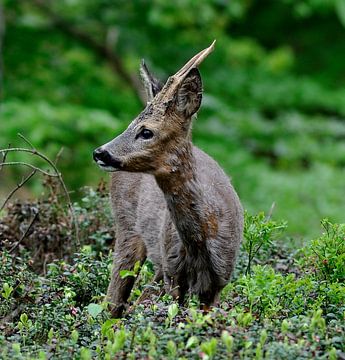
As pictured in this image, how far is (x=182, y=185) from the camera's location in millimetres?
6477

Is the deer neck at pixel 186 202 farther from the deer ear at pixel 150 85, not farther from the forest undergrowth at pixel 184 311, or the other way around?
the deer ear at pixel 150 85

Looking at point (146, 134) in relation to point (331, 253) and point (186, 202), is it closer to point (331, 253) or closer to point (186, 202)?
point (186, 202)

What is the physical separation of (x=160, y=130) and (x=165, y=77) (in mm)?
7311

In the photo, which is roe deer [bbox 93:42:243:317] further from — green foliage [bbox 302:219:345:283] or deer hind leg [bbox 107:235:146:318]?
green foliage [bbox 302:219:345:283]

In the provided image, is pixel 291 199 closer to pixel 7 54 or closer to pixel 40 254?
pixel 7 54

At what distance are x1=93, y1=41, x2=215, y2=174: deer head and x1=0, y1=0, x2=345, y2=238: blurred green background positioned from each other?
5461 mm

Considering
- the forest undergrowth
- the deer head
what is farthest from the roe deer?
the forest undergrowth

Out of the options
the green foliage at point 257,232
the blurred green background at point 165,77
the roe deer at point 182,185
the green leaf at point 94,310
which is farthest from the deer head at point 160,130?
the blurred green background at point 165,77

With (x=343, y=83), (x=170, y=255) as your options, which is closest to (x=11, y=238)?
(x=170, y=255)

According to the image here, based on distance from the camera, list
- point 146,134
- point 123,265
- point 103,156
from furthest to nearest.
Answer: point 123,265, point 146,134, point 103,156

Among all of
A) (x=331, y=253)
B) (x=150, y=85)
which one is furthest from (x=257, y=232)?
(x=150, y=85)

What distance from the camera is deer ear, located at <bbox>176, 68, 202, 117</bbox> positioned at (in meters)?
6.35

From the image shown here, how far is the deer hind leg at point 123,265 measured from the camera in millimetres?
7086

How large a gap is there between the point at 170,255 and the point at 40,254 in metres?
1.50
